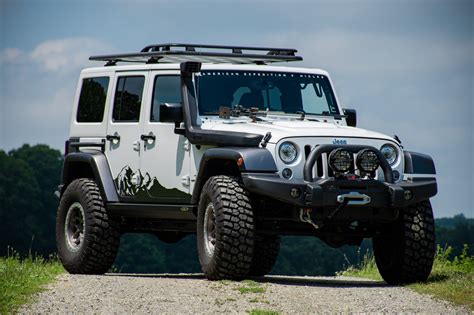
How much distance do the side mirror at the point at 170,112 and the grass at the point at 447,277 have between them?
3230 millimetres

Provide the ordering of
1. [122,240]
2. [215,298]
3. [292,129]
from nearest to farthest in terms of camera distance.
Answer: [215,298]
[292,129]
[122,240]

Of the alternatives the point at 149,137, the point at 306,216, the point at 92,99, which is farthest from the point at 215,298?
the point at 92,99

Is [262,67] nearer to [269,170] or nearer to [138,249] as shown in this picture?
[269,170]

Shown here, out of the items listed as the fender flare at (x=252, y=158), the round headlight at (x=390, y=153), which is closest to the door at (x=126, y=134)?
the fender flare at (x=252, y=158)

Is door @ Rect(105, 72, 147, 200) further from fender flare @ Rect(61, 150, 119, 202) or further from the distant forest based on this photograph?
the distant forest

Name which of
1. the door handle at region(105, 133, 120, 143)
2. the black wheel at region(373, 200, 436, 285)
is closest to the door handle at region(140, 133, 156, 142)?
the door handle at region(105, 133, 120, 143)

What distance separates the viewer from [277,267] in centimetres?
8912

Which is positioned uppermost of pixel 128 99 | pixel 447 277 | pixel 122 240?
pixel 128 99

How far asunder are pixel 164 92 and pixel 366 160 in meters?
3.00

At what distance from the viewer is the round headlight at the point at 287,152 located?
1375 cm

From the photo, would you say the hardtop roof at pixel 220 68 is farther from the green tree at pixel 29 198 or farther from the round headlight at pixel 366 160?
the green tree at pixel 29 198

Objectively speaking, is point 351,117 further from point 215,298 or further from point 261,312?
point 261,312

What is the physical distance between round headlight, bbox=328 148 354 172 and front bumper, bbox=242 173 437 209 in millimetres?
136

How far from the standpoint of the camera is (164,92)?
1568 centimetres
